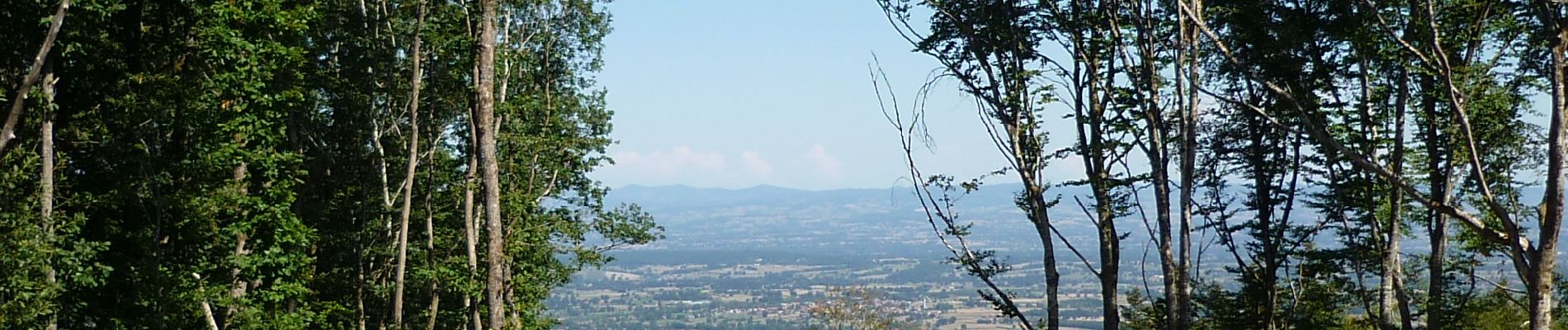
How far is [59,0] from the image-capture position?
1259cm

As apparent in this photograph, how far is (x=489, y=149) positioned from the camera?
13.0m

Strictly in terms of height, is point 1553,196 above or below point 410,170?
below

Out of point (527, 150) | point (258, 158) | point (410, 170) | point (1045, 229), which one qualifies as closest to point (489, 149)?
point (258, 158)

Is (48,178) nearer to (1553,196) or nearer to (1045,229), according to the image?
(1045,229)

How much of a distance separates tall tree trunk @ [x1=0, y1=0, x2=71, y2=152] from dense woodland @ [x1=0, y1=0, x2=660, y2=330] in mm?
24

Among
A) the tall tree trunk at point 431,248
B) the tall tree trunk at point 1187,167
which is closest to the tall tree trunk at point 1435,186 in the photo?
the tall tree trunk at point 1187,167

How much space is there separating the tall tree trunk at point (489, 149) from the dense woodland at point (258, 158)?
26 mm

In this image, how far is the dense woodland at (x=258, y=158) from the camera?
1296 centimetres

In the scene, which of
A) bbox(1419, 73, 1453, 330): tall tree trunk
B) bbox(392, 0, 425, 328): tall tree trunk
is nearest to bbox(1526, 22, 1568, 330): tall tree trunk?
bbox(1419, 73, 1453, 330): tall tree trunk

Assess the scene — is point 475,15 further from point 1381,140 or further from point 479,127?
point 1381,140

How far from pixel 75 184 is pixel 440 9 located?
17.9 feet

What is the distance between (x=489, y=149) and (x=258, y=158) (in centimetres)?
321

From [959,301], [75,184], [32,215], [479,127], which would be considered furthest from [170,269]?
[959,301]

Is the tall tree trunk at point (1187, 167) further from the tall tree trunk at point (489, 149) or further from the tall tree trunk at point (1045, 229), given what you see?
the tall tree trunk at point (489, 149)
